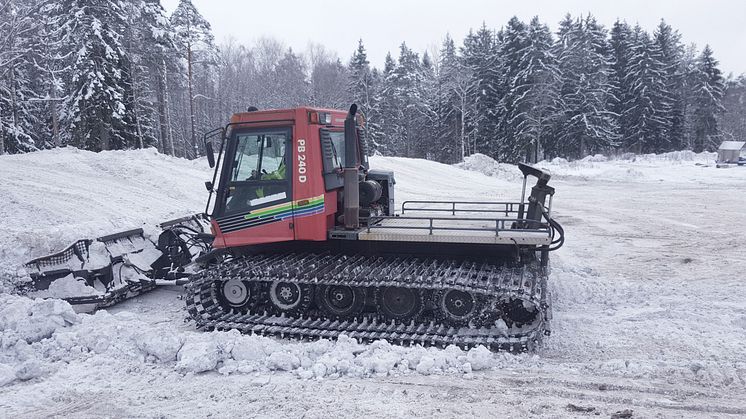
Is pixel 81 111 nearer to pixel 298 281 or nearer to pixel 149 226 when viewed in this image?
pixel 149 226

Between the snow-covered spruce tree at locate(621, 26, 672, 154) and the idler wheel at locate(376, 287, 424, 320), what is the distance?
4991 cm

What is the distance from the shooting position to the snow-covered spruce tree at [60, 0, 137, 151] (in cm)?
2703

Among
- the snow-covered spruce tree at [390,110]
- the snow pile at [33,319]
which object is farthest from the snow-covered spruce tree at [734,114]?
the snow pile at [33,319]

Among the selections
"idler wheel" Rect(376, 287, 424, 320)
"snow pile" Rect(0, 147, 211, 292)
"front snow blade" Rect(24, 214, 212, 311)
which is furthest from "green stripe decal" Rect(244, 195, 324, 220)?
"snow pile" Rect(0, 147, 211, 292)

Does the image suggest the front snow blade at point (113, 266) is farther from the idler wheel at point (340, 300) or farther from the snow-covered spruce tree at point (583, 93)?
the snow-covered spruce tree at point (583, 93)

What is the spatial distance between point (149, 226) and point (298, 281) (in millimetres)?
5618

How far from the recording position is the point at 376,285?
6645 mm

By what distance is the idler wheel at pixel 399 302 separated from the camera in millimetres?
6941

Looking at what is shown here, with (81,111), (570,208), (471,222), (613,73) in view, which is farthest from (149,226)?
(613,73)

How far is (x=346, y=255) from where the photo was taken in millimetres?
7637

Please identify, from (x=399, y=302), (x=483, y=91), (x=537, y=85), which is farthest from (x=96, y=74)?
(x=483, y=91)

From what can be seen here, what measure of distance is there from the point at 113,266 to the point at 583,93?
45262 millimetres

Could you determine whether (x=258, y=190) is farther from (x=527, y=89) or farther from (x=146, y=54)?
(x=527, y=89)

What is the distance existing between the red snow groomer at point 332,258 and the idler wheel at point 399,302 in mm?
14
